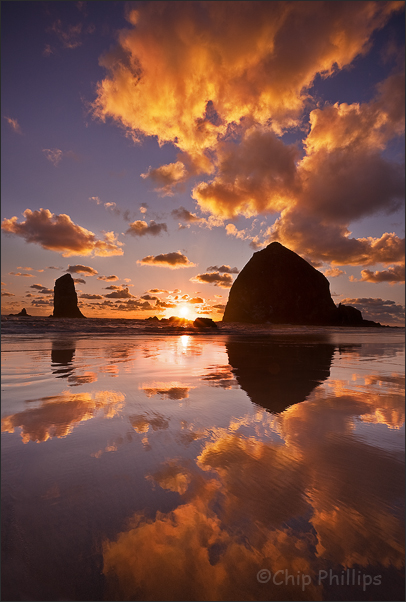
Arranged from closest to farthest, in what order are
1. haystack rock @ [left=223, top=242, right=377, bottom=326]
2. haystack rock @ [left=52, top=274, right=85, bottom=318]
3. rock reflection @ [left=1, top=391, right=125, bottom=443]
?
rock reflection @ [left=1, top=391, right=125, bottom=443], haystack rock @ [left=52, top=274, right=85, bottom=318], haystack rock @ [left=223, top=242, right=377, bottom=326]

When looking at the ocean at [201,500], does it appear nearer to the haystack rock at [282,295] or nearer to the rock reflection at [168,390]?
the rock reflection at [168,390]

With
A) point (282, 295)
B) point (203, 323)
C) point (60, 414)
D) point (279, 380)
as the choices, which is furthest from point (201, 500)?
point (282, 295)

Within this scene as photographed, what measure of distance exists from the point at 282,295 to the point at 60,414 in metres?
102

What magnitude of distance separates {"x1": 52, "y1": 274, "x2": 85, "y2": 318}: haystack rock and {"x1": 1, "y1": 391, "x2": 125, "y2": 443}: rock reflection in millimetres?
96410


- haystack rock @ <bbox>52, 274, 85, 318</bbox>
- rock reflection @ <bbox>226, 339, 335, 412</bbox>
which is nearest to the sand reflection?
rock reflection @ <bbox>226, 339, 335, 412</bbox>

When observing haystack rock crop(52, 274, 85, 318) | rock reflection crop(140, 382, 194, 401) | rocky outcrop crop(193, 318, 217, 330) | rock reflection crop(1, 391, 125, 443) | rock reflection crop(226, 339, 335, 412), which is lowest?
rock reflection crop(226, 339, 335, 412)

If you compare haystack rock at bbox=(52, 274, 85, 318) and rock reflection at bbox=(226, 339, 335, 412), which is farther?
haystack rock at bbox=(52, 274, 85, 318)

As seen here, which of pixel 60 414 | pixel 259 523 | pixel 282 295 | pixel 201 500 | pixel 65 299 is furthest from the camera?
pixel 282 295

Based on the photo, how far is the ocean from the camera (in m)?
1.26

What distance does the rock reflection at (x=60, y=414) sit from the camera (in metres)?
2.79

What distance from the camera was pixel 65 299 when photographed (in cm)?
9075

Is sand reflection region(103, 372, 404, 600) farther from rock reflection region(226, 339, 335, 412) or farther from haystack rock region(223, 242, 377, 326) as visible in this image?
haystack rock region(223, 242, 377, 326)

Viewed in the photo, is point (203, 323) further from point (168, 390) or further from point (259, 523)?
point (259, 523)

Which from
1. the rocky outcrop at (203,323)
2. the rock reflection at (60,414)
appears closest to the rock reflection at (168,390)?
the rock reflection at (60,414)
